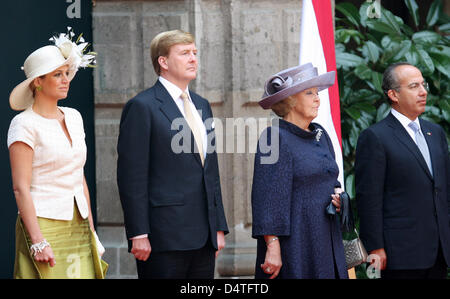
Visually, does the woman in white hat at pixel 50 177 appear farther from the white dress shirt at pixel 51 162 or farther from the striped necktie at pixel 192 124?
the striped necktie at pixel 192 124

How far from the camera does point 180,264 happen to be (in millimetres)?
4027

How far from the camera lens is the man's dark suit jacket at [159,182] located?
3.92 m

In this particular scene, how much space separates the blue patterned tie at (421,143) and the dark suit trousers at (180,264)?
139 centimetres

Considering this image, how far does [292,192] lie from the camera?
3.84 meters

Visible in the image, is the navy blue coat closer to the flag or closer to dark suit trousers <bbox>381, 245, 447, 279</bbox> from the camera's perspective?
dark suit trousers <bbox>381, 245, 447, 279</bbox>

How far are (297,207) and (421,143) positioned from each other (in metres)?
1.09

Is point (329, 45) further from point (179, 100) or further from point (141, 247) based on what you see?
point (141, 247)

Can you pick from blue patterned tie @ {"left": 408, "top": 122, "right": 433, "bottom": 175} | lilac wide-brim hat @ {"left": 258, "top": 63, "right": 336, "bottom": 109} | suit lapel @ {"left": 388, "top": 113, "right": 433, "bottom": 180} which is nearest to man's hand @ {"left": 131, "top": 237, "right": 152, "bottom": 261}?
lilac wide-brim hat @ {"left": 258, "top": 63, "right": 336, "bottom": 109}

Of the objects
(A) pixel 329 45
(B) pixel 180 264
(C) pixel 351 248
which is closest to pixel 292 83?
(C) pixel 351 248

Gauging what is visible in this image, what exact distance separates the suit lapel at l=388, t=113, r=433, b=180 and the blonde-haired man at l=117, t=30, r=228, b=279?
114cm

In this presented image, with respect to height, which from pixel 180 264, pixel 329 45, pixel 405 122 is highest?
pixel 329 45

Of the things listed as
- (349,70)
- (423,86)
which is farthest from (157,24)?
(423,86)

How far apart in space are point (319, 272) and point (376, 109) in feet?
9.33

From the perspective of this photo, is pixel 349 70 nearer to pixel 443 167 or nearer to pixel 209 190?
pixel 443 167
